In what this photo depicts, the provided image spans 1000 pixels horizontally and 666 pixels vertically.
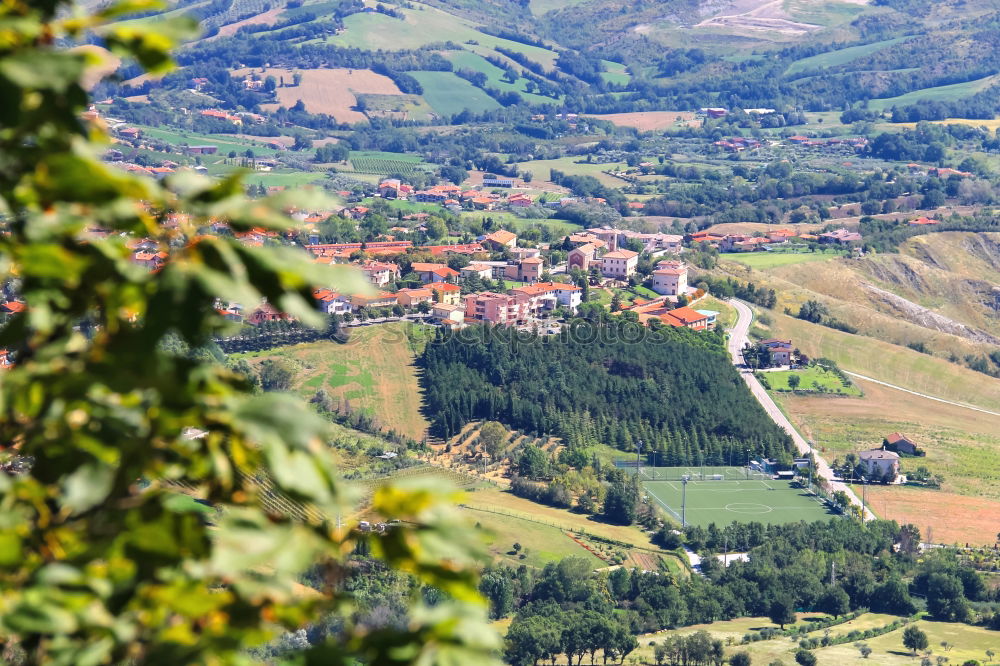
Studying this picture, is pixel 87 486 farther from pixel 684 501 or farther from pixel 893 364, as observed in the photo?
pixel 893 364

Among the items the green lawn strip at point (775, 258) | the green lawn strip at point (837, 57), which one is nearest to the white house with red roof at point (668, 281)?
the green lawn strip at point (775, 258)

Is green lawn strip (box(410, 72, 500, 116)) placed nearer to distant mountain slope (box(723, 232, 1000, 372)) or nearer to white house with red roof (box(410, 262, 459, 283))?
distant mountain slope (box(723, 232, 1000, 372))

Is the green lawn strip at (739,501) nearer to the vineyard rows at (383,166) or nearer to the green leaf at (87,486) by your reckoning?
the green leaf at (87,486)

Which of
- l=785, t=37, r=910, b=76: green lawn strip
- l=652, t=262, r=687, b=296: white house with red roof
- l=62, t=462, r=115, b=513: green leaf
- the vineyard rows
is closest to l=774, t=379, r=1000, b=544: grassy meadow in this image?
l=652, t=262, r=687, b=296: white house with red roof

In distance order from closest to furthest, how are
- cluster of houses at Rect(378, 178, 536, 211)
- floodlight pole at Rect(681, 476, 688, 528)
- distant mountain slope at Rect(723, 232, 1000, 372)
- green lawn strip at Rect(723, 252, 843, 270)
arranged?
floodlight pole at Rect(681, 476, 688, 528)
distant mountain slope at Rect(723, 232, 1000, 372)
green lawn strip at Rect(723, 252, 843, 270)
cluster of houses at Rect(378, 178, 536, 211)

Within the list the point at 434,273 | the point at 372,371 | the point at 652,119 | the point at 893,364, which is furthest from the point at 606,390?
the point at 652,119

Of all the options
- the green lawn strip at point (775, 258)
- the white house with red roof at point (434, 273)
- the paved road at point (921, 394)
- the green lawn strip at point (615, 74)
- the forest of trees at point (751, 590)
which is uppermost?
the forest of trees at point (751, 590)

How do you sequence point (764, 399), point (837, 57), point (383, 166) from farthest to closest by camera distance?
1. point (837, 57)
2. point (383, 166)
3. point (764, 399)
